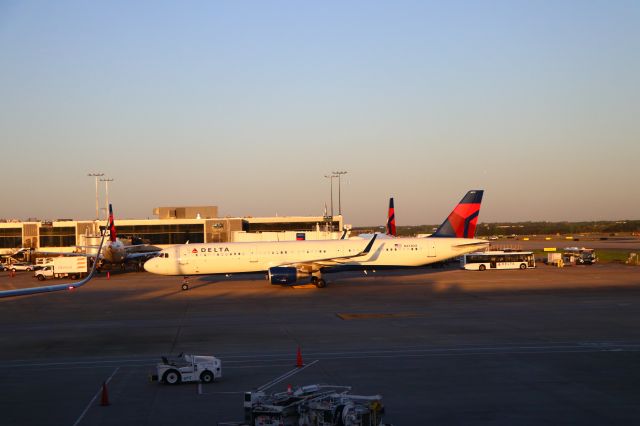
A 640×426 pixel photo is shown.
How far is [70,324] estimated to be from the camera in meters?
34.7

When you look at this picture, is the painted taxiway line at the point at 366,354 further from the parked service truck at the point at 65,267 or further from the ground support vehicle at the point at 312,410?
the parked service truck at the point at 65,267

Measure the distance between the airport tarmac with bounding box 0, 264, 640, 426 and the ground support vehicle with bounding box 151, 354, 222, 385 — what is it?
0.40 meters

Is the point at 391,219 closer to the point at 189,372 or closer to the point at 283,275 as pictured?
the point at 283,275

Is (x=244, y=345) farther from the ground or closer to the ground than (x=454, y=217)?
closer to the ground

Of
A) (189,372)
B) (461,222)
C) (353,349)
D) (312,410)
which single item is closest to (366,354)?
(353,349)

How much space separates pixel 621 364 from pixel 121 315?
86.2 ft

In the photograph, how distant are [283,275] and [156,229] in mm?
47996

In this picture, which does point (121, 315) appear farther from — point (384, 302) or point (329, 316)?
point (384, 302)

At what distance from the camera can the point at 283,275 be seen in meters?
48.5

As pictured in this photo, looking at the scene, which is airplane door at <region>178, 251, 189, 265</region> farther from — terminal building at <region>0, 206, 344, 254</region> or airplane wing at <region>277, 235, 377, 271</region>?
terminal building at <region>0, 206, 344, 254</region>

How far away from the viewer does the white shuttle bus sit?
64875mm

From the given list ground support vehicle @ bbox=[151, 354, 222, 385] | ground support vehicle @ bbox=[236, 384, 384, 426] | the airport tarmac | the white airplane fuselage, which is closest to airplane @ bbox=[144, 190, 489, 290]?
the white airplane fuselage

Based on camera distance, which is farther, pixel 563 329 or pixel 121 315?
pixel 121 315

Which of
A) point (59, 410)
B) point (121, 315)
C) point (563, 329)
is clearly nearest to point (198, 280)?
point (121, 315)
